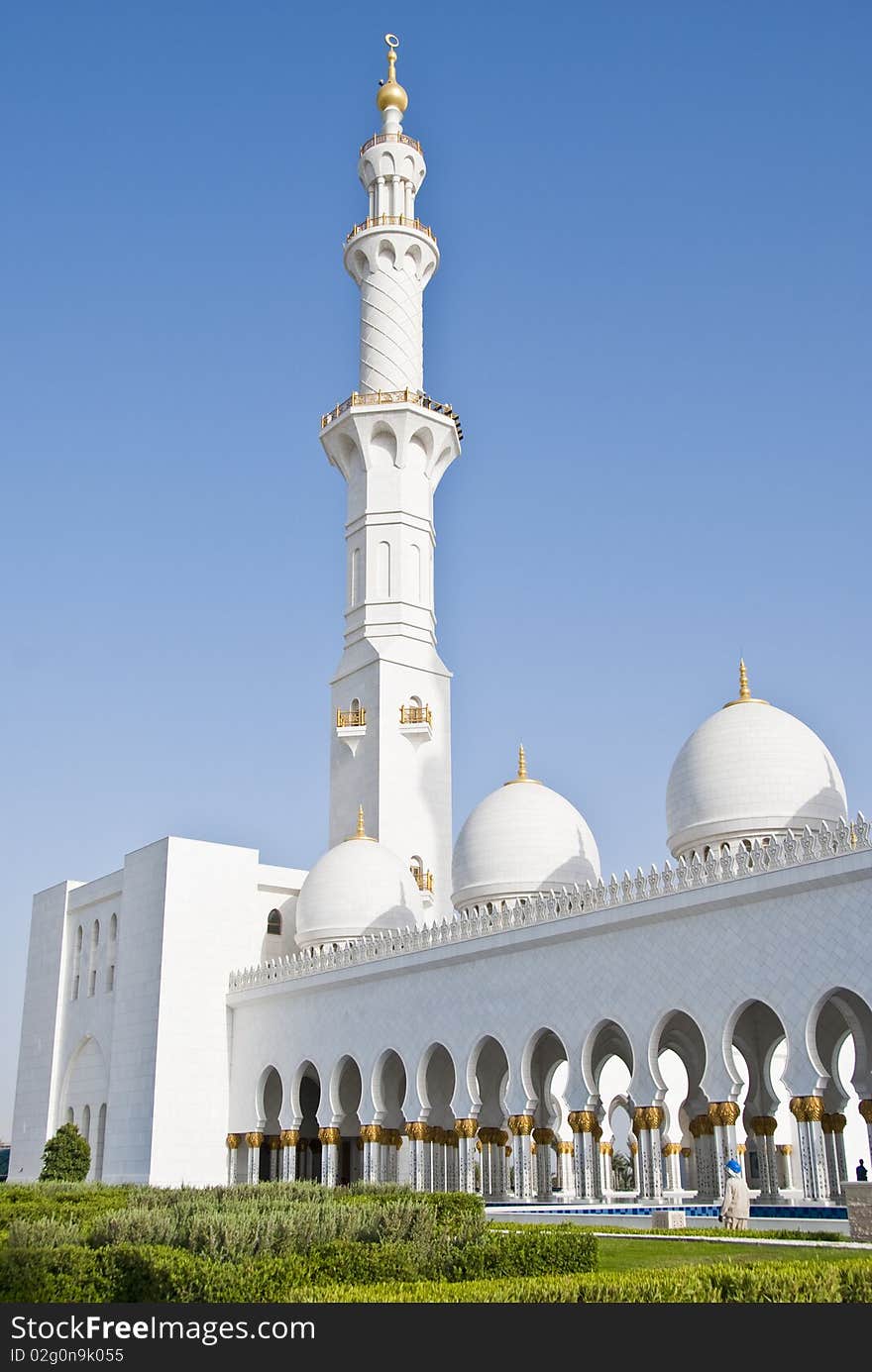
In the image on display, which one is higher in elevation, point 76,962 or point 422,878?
point 422,878

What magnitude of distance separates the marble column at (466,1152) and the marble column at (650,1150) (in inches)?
154

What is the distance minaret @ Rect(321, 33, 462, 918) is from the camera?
31453 mm

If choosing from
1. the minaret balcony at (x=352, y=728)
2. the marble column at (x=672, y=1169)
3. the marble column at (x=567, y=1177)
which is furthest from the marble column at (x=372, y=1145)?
the minaret balcony at (x=352, y=728)

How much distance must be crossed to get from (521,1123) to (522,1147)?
40cm

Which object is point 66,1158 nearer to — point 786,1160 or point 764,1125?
point 764,1125

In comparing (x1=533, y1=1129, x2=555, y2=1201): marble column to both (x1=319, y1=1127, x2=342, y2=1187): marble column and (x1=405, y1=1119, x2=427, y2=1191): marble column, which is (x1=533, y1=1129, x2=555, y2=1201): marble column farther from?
(x1=319, y1=1127, x2=342, y2=1187): marble column

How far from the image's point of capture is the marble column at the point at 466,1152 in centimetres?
2250

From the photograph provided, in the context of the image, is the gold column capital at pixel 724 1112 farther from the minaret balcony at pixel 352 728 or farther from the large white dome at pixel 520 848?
the minaret balcony at pixel 352 728

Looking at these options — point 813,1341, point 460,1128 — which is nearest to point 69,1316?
point 813,1341

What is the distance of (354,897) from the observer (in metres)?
28.5

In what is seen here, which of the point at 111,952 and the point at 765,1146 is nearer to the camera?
the point at 765,1146

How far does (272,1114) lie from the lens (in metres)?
29.5

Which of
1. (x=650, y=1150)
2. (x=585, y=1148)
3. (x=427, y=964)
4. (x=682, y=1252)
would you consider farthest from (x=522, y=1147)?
(x=682, y=1252)

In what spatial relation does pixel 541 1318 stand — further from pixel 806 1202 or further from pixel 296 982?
pixel 296 982
